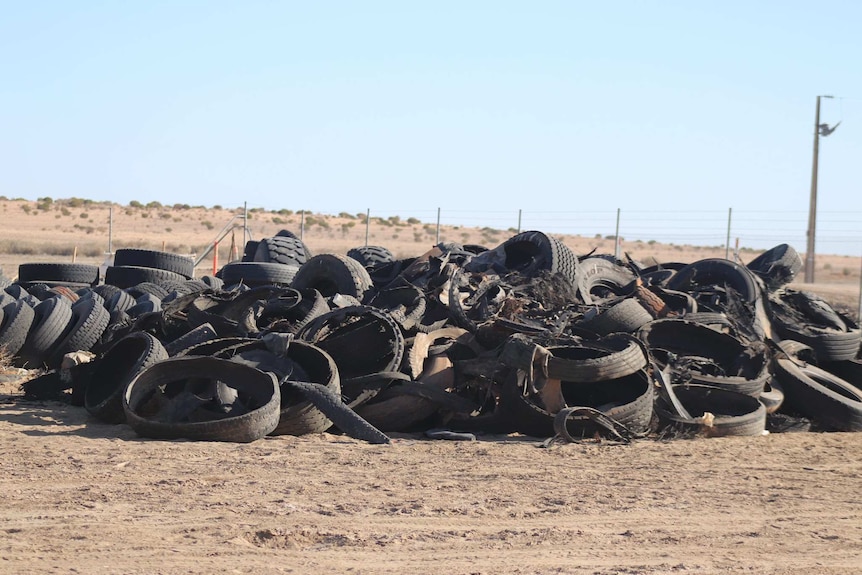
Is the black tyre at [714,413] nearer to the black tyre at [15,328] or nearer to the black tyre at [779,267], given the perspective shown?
the black tyre at [779,267]

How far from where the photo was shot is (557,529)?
5535 mm

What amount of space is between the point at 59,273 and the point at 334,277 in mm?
6906

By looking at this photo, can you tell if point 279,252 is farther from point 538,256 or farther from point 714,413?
point 714,413

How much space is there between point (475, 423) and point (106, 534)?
4294mm

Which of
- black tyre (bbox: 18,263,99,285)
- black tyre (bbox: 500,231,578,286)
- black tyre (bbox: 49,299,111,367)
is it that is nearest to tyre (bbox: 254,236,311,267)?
black tyre (bbox: 18,263,99,285)

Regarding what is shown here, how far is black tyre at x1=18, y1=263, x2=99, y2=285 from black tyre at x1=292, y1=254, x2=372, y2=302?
19.4 ft

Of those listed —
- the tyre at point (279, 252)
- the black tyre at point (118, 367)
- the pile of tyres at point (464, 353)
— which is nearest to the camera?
the pile of tyres at point (464, 353)

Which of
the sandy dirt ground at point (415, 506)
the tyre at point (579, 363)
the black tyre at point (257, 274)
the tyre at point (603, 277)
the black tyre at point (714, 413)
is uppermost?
the tyre at point (603, 277)

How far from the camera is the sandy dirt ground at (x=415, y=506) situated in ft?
16.2

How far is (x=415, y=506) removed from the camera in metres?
5.95

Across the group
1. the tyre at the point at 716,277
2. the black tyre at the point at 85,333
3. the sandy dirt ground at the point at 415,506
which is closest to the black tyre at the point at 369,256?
the tyre at the point at 716,277

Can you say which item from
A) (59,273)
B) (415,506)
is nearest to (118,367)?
(415,506)

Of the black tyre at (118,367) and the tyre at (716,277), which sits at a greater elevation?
the tyre at (716,277)

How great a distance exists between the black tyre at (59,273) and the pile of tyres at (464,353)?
11.4 ft
